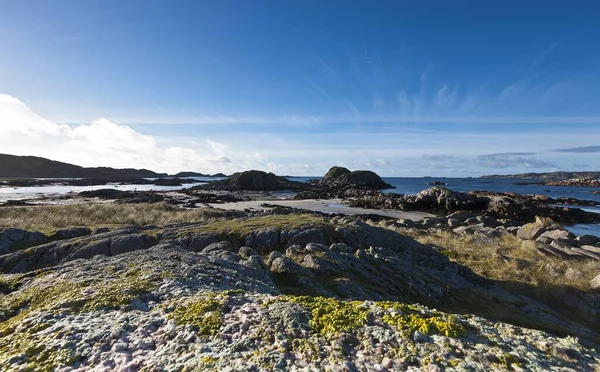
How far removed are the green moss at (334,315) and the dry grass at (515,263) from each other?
18210mm

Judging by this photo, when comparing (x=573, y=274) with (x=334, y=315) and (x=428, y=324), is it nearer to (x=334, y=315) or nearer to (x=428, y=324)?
(x=428, y=324)

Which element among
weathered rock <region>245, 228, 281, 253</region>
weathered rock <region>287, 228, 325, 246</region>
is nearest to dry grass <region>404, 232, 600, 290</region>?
weathered rock <region>287, 228, 325, 246</region>

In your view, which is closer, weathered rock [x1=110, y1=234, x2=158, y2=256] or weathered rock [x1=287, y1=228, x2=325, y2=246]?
weathered rock [x1=110, y1=234, x2=158, y2=256]

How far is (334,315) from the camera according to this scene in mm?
4914

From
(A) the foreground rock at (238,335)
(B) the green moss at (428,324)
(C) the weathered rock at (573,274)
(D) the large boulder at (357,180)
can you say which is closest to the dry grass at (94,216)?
(A) the foreground rock at (238,335)

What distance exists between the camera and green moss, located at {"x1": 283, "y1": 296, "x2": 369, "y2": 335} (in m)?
4.64

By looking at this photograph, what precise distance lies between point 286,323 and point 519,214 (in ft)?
219

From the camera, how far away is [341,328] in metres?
4.61

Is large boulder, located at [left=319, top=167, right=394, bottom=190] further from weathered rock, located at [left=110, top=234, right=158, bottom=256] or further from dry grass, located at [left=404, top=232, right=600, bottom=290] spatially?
weathered rock, located at [left=110, top=234, right=158, bottom=256]

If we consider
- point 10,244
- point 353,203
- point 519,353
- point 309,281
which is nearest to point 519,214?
point 353,203

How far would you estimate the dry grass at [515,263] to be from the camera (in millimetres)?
19281

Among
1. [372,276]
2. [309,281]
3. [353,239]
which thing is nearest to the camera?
[309,281]

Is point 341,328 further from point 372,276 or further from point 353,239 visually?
point 353,239

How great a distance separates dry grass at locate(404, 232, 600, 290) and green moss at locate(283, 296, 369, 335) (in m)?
18.2
